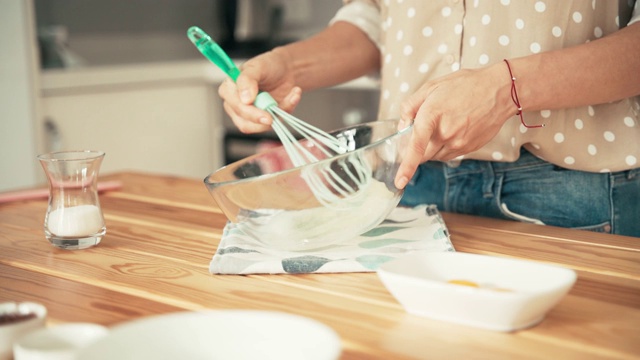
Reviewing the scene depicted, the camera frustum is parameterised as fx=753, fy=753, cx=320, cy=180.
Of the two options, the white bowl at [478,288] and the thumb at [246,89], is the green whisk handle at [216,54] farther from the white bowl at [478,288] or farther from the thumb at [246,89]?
the white bowl at [478,288]

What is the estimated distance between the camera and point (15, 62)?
2.51 m

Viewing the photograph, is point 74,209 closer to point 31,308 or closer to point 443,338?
→ point 31,308

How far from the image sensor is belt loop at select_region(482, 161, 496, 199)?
1.26m

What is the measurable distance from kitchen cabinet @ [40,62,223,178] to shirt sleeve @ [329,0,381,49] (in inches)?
56.4

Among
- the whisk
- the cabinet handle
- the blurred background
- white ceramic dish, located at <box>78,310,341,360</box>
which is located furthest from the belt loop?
the cabinet handle

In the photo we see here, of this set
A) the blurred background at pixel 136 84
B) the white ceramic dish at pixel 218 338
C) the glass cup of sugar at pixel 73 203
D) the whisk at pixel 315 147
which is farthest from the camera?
the blurred background at pixel 136 84

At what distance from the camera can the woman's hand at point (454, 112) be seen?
0.90 metres

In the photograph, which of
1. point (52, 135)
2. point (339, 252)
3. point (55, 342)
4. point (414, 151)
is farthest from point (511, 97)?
point (52, 135)

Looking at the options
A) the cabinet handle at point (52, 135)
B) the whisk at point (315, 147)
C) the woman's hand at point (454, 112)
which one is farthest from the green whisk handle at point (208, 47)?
the cabinet handle at point (52, 135)

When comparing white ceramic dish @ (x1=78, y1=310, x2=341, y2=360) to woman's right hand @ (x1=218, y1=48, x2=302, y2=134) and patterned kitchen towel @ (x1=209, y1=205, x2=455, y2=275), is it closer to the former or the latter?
patterned kitchen towel @ (x1=209, y1=205, x2=455, y2=275)

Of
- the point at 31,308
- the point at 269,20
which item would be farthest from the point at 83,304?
the point at 269,20

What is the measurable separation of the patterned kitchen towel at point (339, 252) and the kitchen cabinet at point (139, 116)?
5.82 ft

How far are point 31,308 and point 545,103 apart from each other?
73 centimetres

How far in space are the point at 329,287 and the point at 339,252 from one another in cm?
11
